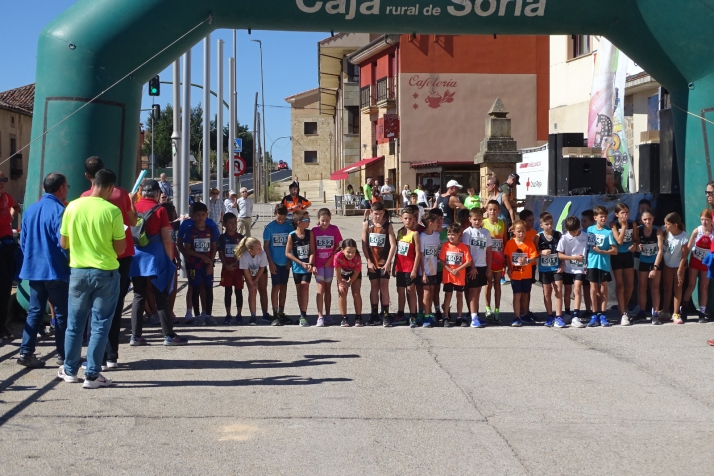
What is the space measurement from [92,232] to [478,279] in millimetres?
5459

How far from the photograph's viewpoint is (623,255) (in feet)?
37.5

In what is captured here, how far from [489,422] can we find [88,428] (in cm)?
276

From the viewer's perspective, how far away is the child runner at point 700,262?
11.0 metres

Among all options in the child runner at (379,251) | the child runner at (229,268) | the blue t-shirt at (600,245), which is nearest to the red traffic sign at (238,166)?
the child runner at (229,268)

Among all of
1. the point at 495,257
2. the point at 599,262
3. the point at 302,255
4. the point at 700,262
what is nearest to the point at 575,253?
the point at 599,262

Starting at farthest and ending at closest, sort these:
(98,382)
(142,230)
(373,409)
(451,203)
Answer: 1. (451,203)
2. (142,230)
3. (98,382)
4. (373,409)

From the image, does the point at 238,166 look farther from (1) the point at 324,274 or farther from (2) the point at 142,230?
(2) the point at 142,230

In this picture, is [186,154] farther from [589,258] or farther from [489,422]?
[489,422]

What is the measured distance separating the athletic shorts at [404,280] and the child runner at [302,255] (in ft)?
3.49

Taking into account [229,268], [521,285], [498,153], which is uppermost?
[498,153]

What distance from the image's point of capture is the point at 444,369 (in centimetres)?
826

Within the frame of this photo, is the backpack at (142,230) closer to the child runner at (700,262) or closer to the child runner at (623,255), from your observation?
the child runner at (623,255)

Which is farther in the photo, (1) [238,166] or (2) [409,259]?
(1) [238,166]

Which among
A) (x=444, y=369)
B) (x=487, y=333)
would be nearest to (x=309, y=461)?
(x=444, y=369)
